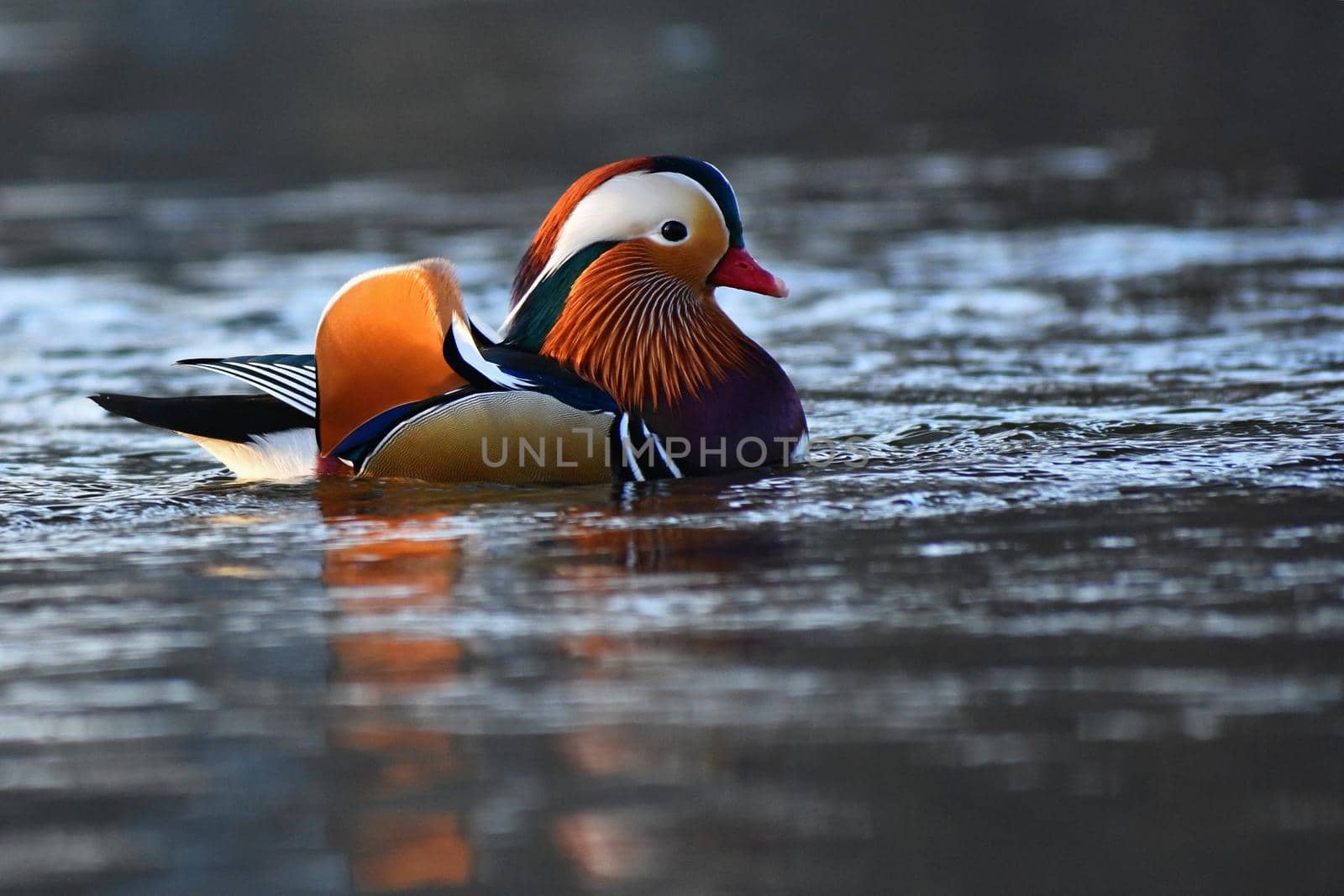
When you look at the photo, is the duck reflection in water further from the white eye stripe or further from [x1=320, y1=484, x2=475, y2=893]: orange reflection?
the white eye stripe

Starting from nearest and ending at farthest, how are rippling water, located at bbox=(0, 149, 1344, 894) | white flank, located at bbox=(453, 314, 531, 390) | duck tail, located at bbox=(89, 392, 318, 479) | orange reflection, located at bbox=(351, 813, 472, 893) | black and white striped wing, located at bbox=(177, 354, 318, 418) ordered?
orange reflection, located at bbox=(351, 813, 472, 893)
rippling water, located at bbox=(0, 149, 1344, 894)
white flank, located at bbox=(453, 314, 531, 390)
black and white striped wing, located at bbox=(177, 354, 318, 418)
duck tail, located at bbox=(89, 392, 318, 479)

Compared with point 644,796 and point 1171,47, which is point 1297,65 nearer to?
point 1171,47

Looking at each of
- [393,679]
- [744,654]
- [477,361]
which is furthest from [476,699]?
[477,361]

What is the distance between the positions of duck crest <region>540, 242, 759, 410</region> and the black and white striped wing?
66 cm

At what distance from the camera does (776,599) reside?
14.4 feet

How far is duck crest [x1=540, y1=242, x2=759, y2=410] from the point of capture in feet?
18.5

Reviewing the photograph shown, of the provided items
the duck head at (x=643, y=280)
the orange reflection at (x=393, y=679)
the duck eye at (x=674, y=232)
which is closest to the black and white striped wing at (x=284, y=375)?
the orange reflection at (x=393, y=679)

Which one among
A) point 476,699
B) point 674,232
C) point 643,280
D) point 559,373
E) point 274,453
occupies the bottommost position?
point 476,699

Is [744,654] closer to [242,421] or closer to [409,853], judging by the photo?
[409,853]

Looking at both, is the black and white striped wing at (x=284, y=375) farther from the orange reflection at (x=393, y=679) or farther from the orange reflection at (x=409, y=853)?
the orange reflection at (x=409, y=853)

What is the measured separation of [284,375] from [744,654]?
2.09 metres

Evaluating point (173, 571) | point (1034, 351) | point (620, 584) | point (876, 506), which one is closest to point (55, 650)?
point (173, 571)

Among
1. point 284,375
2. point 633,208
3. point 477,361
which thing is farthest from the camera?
point 633,208

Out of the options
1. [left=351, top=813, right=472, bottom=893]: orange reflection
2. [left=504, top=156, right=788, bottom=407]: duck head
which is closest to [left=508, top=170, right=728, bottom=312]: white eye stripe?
[left=504, top=156, right=788, bottom=407]: duck head
